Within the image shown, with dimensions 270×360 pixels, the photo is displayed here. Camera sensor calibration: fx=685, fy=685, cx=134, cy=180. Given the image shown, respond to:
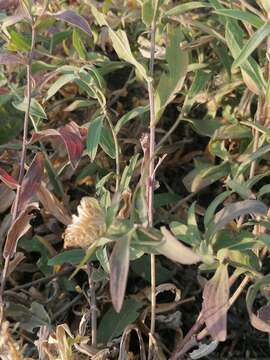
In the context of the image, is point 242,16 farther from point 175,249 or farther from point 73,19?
point 175,249

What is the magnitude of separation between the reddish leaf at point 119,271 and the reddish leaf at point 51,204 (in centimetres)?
33

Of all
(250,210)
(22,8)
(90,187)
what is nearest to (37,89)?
(22,8)

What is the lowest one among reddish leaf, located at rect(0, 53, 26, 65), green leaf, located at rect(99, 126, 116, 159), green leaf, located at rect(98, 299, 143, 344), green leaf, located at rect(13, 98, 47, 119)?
green leaf, located at rect(98, 299, 143, 344)

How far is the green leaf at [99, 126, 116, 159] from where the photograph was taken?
1026 mm

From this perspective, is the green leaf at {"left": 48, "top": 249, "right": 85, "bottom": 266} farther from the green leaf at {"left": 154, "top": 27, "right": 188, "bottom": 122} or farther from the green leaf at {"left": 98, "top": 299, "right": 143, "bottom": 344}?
the green leaf at {"left": 154, "top": 27, "right": 188, "bottom": 122}

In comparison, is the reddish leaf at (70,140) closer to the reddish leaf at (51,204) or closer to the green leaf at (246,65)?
the reddish leaf at (51,204)

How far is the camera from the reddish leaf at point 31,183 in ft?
3.09

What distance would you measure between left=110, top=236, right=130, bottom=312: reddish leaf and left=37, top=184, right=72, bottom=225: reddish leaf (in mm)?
325

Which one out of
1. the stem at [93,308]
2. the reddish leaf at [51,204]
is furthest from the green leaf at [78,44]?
the stem at [93,308]

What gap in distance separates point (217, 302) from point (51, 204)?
318 mm

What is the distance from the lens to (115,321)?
1.05 m

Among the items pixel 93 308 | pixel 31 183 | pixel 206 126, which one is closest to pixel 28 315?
pixel 93 308

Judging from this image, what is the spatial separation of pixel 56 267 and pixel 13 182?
23 centimetres

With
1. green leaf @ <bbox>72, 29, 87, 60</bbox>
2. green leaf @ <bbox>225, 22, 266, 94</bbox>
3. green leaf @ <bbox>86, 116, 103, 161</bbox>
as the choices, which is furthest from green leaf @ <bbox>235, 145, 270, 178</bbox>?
green leaf @ <bbox>72, 29, 87, 60</bbox>
